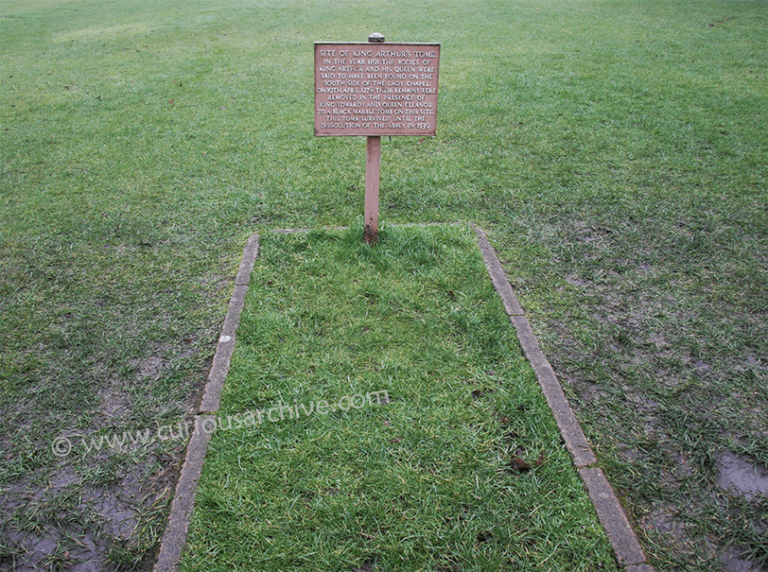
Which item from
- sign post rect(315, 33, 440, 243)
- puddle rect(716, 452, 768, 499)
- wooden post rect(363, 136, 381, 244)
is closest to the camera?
puddle rect(716, 452, 768, 499)

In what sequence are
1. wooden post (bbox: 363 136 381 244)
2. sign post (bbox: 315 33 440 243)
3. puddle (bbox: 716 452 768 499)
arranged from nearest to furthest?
puddle (bbox: 716 452 768 499) → sign post (bbox: 315 33 440 243) → wooden post (bbox: 363 136 381 244)

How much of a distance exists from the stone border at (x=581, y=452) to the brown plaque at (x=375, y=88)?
→ 1453mm

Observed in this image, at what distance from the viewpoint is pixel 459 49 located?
34.8ft

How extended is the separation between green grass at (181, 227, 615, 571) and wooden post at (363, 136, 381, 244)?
476 millimetres

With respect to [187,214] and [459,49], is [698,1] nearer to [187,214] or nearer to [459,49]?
[459,49]

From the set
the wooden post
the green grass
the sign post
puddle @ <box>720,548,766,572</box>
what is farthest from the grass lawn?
the sign post

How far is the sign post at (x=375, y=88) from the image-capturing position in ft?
12.7

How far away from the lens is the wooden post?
4.13 meters

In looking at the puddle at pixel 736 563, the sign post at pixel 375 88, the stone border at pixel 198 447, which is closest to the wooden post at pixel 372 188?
the sign post at pixel 375 88

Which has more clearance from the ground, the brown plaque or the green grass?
the brown plaque

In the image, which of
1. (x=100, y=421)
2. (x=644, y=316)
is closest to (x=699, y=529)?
(x=644, y=316)

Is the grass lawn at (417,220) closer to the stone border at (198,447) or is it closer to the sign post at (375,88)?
the stone border at (198,447)

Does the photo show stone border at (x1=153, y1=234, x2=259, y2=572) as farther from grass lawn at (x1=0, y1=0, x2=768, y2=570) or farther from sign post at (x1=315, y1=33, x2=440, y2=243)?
sign post at (x1=315, y1=33, x2=440, y2=243)

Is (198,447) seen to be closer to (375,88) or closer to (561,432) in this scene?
(561,432)
